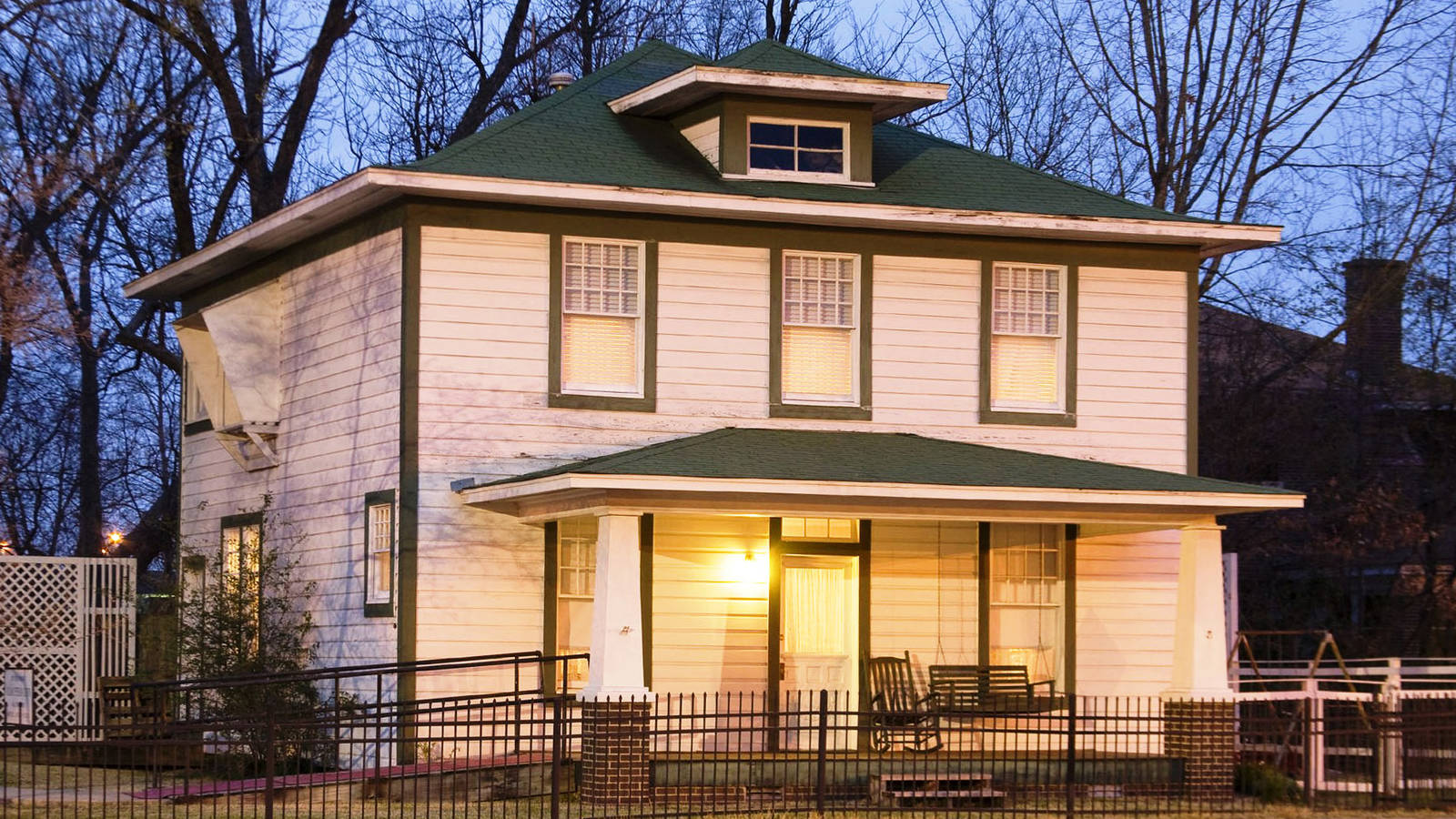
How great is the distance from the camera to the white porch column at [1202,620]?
21.4 metres

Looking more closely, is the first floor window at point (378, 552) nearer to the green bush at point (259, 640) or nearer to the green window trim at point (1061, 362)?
the green bush at point (259, 640)

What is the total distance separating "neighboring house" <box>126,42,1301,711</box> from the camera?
2109 cm

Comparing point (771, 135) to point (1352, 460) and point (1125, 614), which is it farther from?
point (1352, 460)

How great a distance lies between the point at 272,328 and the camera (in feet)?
79.6

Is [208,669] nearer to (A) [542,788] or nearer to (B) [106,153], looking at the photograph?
(A) [542,788]

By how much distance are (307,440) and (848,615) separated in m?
6.34

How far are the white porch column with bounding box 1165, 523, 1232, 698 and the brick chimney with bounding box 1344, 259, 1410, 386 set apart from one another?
13.4m

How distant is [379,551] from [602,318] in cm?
336

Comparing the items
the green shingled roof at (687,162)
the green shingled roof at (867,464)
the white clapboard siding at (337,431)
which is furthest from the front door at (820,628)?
the white clapboard siding at (337,431)

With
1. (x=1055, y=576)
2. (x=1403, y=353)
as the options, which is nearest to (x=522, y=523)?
(x=1055, y=576)

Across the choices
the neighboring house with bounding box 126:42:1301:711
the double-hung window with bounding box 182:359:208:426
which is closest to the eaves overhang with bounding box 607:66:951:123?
the neighboring house with bounding box 126:42:1301:711

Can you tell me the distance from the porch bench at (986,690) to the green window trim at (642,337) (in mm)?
4215

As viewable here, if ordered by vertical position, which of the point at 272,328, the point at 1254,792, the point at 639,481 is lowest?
the point at 1254,792

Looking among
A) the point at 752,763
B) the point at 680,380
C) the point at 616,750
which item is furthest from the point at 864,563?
the point at 616,750
